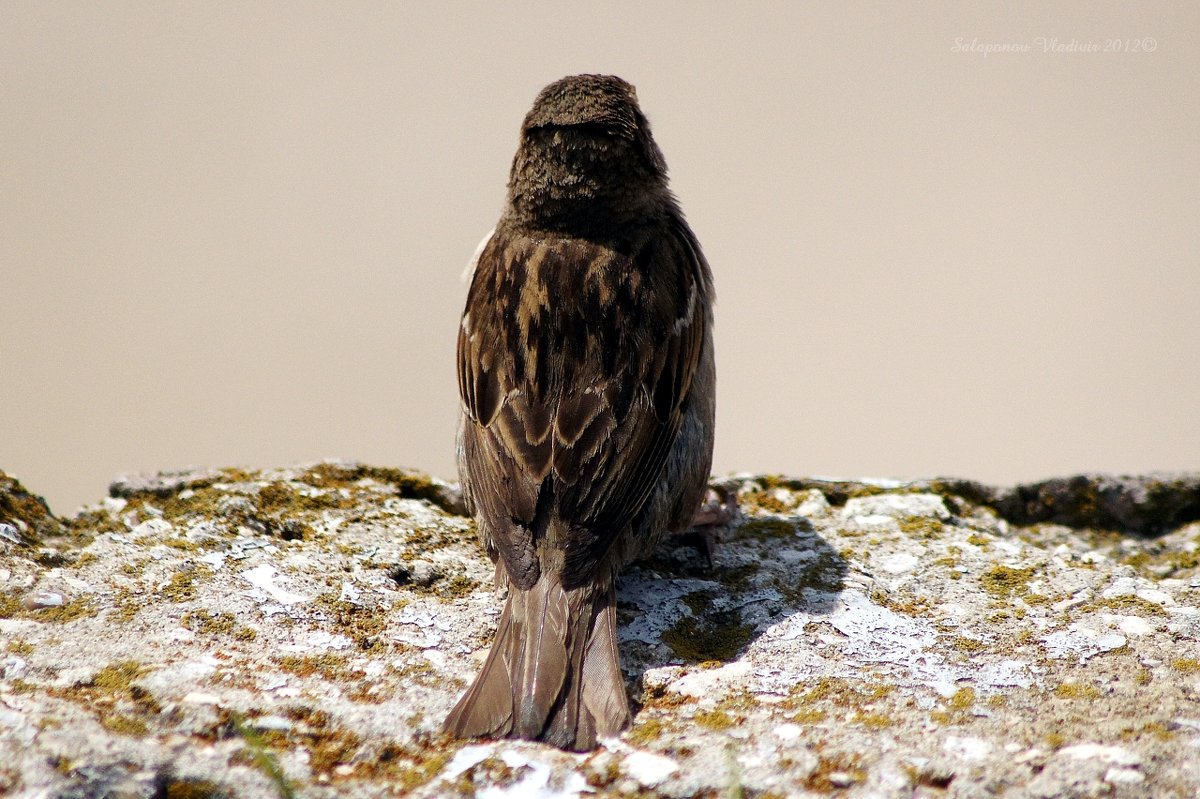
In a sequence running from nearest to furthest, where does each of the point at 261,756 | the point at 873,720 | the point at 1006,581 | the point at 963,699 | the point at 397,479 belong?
the point at 261,756, the point at 873,720, the point at 963,699, the point at 1006,581, the point at 397,479

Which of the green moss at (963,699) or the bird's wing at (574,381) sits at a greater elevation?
the bird's wing at (574,381)

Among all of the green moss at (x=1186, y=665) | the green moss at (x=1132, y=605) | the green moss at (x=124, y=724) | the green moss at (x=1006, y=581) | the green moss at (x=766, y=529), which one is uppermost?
the green moss at (x=766, y=529)

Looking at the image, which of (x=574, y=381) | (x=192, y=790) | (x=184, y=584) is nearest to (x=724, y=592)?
(x=574, y=381)

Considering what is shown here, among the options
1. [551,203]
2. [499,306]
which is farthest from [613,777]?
[551,203]

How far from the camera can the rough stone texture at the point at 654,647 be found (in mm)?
2531

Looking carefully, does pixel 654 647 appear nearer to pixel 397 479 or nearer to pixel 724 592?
pixel 724 592

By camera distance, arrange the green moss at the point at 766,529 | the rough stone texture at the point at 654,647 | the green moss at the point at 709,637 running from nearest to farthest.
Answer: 1. the rough stone texture at the point at 654,647
2. the green moss at the point at 709,637
3. the green moss at the point at 766,529

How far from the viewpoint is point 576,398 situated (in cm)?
389

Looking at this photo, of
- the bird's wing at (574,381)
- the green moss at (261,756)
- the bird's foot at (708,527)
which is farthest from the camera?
the bird's foot at (708,527)

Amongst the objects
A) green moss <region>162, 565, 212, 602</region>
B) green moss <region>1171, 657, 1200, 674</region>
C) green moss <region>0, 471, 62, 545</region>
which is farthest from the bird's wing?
green moss <region>1171, 657, 1200, 674</region>

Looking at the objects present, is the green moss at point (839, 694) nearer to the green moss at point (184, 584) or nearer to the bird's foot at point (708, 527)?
the bird's foot at point (708, 527)

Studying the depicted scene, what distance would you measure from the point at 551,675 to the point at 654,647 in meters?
0.50

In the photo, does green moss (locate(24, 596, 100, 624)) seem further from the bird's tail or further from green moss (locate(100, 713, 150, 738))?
Answer: the bird's tail

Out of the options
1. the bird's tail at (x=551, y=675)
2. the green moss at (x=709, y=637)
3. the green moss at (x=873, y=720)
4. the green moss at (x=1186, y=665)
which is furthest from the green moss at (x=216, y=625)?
the green moss at (x=1186, y=665)
